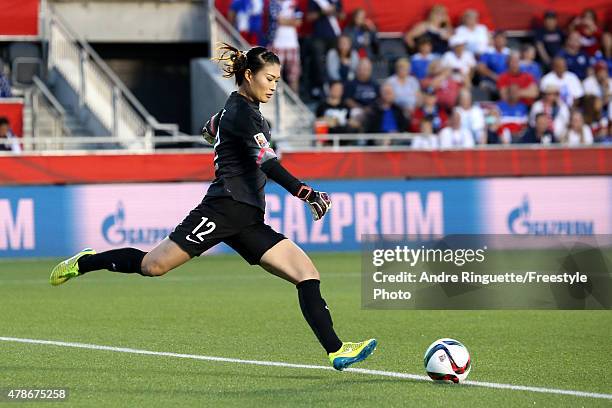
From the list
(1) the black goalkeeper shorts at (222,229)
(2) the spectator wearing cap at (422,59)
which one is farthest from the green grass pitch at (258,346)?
(2) the spectator wearing cap at (422,59)

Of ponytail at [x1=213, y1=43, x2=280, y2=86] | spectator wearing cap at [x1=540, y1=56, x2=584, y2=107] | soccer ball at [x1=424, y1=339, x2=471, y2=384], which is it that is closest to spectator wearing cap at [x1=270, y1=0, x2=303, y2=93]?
spectator wearing cap at [x1=540, y1=56, x2=584, y2=107]

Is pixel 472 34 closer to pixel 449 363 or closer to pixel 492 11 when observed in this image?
pixel 492 11

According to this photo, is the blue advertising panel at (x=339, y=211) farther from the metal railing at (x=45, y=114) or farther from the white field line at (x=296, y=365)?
the white field line at (x=296, y=365)

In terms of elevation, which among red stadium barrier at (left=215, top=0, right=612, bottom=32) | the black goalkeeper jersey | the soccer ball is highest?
red stadium barrier at (left=215, top=0, right=612, bottom=32)

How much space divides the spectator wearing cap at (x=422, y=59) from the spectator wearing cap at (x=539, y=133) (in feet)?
9.38

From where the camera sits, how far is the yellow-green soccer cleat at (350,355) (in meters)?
7.56

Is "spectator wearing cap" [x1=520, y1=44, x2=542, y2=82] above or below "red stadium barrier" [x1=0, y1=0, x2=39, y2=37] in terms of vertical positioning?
below

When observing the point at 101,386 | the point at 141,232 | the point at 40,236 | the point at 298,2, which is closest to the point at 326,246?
the point at 141,232

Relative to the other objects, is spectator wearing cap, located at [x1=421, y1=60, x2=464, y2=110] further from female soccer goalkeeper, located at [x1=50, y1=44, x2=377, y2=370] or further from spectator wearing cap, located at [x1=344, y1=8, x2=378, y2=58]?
female soccer goalkeeper, located at [x1=50, y1=44, x2=377, y2=370]

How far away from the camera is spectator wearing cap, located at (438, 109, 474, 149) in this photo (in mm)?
21078

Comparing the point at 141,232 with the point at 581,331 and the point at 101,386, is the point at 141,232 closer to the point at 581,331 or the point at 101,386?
the point at 581,331

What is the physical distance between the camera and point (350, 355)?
7.57 m

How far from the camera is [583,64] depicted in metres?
24.8

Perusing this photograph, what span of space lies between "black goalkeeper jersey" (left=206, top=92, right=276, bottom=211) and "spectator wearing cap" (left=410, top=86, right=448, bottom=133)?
1416 cm
